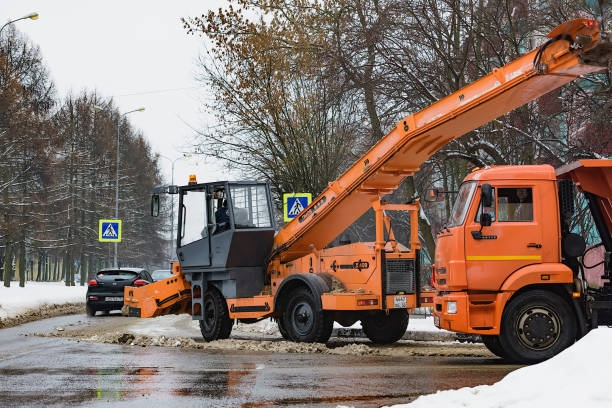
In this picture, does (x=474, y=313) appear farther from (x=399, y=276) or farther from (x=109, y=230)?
(x=109, y=230)

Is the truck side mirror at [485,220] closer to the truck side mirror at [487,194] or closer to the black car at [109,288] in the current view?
the truck side mirror at [487,194]

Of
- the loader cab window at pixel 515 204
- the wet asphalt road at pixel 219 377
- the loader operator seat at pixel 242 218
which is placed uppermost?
the loader operator seat at pixel 242 218

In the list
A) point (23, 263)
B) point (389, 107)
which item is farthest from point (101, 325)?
point (23, 263)

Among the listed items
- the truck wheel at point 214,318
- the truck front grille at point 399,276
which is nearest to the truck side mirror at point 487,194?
the truck front grille at point 399,276

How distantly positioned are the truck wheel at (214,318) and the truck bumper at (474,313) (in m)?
5.98

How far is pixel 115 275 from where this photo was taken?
26.9 metres

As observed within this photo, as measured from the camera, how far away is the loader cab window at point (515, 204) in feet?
39.1

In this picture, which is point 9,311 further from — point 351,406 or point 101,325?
point 351,406

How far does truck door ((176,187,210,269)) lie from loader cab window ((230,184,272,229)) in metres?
0.81

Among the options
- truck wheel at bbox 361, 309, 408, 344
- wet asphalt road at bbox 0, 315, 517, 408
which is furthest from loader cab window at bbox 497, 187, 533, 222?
truck wheel at bbox 361, 309, 408, 344

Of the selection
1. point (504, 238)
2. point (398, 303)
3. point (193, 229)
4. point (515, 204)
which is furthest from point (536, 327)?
point (193, 229)

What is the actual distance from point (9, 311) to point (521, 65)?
1930 centimetres

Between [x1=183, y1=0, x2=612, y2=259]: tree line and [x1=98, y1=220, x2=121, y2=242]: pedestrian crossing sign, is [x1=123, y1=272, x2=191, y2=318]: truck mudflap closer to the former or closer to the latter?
[x1=183, y1=0, x2=612, y2=259]: tree line

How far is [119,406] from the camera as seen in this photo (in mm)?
8055
